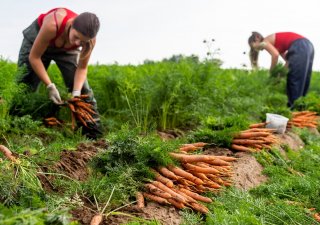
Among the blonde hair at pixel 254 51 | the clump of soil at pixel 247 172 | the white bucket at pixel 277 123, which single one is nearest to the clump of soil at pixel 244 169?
the clump of soil at pixel 247 172

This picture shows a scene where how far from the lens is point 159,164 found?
337cm

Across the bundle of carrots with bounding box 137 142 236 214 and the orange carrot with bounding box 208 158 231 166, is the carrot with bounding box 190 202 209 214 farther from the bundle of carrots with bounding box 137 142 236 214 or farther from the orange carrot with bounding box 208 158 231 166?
the orange carrot with bounding box 208 158 231 166

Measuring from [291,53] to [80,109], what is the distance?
5.63 meters

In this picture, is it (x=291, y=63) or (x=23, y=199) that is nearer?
(x=23, y=199)

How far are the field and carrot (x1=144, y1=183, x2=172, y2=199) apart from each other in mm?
14

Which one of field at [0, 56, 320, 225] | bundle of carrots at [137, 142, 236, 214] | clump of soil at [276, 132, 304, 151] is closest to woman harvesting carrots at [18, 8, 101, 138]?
field at [0, 56, 320, 225]

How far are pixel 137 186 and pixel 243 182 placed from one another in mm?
1186

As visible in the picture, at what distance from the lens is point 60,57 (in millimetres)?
5895

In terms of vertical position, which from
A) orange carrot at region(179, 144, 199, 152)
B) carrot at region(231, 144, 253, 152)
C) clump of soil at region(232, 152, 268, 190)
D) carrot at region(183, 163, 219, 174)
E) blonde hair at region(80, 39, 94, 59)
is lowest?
clump of soil at region(232, 152, 268, 190)

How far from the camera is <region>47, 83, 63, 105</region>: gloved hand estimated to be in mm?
5582

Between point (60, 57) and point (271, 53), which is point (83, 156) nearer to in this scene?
point (60, 57)

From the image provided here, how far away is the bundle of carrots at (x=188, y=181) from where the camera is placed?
304cm

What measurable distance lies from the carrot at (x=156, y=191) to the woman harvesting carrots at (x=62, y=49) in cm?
234

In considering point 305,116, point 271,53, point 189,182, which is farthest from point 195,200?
point 271,53
